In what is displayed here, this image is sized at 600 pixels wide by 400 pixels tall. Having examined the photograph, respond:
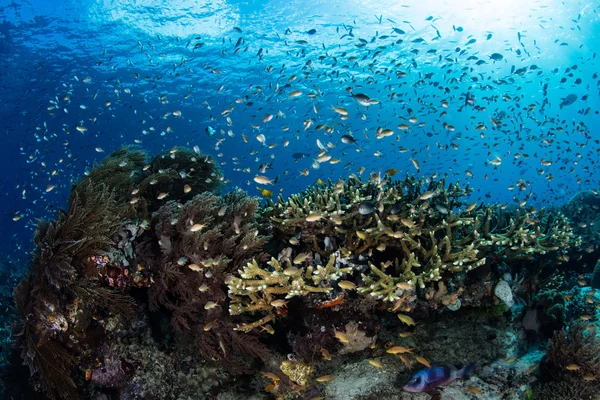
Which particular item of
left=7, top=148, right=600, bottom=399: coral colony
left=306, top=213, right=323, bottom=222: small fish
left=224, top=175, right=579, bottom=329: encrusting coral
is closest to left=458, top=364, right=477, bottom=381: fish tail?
left=7, top=148, right=600, bottom=399: coral colony

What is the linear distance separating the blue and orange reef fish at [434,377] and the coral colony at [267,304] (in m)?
0.15

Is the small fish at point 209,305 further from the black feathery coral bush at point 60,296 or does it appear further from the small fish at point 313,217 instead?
the small fish at point 313,217

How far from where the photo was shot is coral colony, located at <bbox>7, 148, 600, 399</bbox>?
4.54m

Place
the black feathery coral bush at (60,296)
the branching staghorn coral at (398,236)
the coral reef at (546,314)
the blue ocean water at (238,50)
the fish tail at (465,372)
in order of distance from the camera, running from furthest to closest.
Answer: the blue ocean water at (238,50) < the coral reef at (546,314) < the branching staghorn coral at (398,236) < the black feathery coral bush at (60,296) < the fish tail at (465,372)

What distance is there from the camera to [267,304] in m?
4.86

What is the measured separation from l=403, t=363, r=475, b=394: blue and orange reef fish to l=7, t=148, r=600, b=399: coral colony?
154mm

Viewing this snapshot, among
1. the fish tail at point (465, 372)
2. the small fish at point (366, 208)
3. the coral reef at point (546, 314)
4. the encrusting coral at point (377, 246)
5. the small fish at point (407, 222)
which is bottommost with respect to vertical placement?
the coral reef at point (546, 314)

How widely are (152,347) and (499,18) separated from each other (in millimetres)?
45360

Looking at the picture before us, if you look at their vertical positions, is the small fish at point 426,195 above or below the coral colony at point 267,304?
above

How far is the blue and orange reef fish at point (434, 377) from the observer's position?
4.07m

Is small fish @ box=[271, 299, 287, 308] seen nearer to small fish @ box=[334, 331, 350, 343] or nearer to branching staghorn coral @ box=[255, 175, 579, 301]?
small fish @ box=[334, 331, 350, 343]

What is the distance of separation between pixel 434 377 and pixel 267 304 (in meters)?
2.45

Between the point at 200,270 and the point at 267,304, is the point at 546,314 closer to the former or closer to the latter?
the point at 267,304

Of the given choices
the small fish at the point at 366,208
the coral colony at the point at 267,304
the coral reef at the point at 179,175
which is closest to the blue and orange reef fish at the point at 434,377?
the coral colony at the point at 267,304
